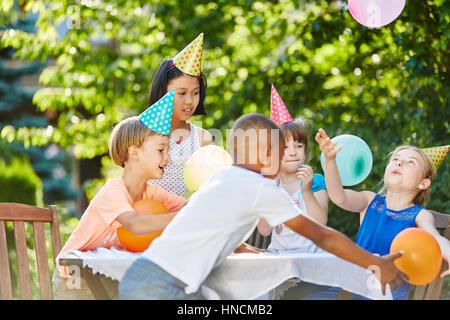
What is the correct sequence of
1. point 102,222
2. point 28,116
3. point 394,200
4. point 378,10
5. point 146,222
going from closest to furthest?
point 146,222 → point 102,222 → point 394,200 → point 378,10 → point 28,116

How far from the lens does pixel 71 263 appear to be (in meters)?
2.27

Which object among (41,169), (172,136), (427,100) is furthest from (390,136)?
(41,169)

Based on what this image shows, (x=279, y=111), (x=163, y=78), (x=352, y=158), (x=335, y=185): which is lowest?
(x=335, y=185)

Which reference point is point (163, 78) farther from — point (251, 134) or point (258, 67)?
point (258, 67)

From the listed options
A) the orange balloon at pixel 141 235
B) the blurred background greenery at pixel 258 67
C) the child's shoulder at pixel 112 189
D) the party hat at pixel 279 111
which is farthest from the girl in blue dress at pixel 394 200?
the blurred background greenery at pixel 258 67

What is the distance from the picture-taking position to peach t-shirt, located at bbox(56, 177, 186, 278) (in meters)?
2.55

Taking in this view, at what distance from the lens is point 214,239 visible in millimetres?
2143

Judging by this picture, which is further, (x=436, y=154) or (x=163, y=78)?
(x=163, y=78)

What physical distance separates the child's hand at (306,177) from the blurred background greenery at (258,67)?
224 centimetres

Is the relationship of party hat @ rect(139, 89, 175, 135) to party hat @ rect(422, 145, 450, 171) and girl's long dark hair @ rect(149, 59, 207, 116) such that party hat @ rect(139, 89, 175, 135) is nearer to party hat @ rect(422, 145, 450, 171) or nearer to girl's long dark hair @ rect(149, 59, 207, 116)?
girl's long dark hair @ rect(149, 59, 207, 116)

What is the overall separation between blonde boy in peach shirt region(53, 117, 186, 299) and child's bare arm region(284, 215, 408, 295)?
59 centimetres

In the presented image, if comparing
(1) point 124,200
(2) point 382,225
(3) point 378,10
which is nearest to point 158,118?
(1) point 124,200

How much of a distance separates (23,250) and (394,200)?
180cm
